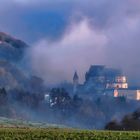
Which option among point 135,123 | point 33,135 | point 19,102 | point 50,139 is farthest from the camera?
point 19,102

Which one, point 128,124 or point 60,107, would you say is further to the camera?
point 60,107

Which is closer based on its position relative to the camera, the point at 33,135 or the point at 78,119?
the point at 33,135

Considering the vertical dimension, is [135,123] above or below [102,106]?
below

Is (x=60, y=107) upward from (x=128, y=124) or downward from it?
upward

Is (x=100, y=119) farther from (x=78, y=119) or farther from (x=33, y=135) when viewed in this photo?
(x=33, y=135)

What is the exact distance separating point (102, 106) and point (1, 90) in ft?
102

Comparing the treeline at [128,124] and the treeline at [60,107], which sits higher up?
the treeline at [60,107]

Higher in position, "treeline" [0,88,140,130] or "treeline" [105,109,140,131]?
"treeline" [0,88,140,130]

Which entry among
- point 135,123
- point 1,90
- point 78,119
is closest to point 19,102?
point 1,90

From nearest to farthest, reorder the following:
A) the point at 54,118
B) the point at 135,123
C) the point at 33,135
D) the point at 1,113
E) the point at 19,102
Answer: the point at 33,135
the point at 135,123
the point at 1,113
the point at 54,118
the point at 19,102

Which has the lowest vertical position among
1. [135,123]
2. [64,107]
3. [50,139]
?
[50,139]

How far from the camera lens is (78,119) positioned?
6388 inches

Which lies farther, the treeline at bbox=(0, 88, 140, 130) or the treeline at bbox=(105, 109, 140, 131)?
the treeline at bbox=(0, 88, 140, 130)

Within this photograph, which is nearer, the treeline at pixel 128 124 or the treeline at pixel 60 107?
the treeline at pixel 128 124
